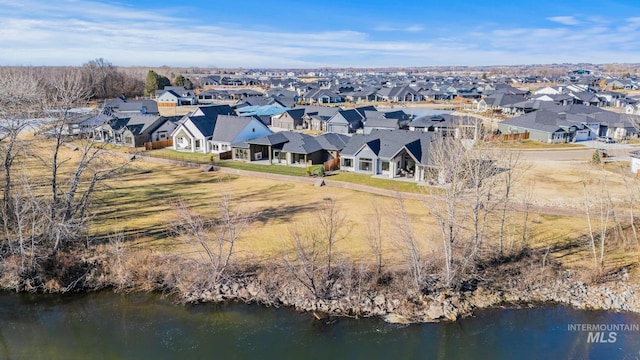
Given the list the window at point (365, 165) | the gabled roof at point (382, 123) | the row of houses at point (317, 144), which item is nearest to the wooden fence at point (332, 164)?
the row of houses at point (317, 144)

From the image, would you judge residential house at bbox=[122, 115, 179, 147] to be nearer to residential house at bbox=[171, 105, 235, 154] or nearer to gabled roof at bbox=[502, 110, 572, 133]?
residential house at bbox=[171, 105, 235, 154]

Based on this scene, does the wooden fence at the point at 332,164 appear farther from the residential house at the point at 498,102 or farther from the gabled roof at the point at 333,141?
the residential house at the point at 498,102

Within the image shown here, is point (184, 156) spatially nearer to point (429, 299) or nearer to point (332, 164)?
point (332, 164)

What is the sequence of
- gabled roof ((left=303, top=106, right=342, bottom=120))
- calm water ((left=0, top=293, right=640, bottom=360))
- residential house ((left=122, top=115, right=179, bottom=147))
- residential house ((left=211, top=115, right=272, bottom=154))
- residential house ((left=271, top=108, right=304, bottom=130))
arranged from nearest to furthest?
calm water ((left=0, top=293, right=640, bottom=360)) < residential house ((left=211, top=115, right=272, bottom=154)) < residential house ((left=122, top=115, right=179, bottom=147)) < gabled roof ((left=303, top=106, right=342, bottom=120)) < residential house ((left=271, top=108, right=304, bottom=130))

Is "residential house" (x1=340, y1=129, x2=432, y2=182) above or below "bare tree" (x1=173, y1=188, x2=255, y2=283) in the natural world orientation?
above

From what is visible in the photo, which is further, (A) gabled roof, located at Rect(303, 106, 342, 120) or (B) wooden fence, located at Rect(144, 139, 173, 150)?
(A) gabled roof, located at Rect(303, 106, 342, 120)

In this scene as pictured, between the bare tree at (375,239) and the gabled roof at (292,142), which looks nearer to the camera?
the bare tree at (375,239)

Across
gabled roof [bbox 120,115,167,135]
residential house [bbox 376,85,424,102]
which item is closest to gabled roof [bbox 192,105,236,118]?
gabled roof [bbox 120,115,167,135]

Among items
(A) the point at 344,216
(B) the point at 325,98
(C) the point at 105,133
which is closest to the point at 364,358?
(A) the point at 344,216
